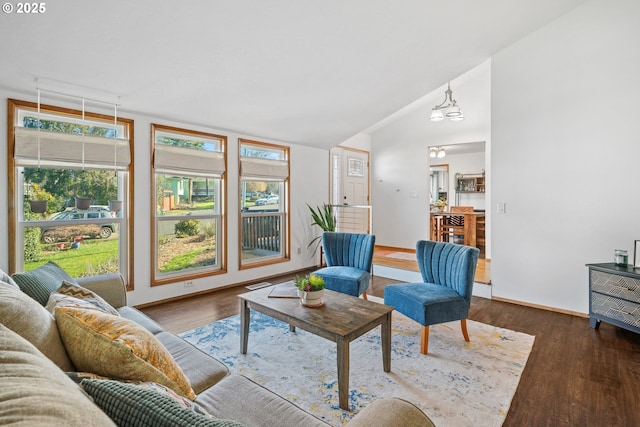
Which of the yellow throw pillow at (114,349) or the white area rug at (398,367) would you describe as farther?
the white area rug at (398,367)

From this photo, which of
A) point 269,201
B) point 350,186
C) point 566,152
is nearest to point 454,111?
point 566,152

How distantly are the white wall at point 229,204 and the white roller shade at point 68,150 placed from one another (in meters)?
0.12

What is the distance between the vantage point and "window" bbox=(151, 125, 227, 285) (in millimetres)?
3713

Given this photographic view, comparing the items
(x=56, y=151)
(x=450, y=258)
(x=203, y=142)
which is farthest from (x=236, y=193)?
(x=450, y=258)

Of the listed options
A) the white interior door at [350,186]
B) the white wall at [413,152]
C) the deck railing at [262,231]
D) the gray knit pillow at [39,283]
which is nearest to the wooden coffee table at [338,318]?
the gray knit pillow at [39,283]

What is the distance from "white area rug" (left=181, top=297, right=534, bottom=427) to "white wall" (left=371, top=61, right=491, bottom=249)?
350 centimetres

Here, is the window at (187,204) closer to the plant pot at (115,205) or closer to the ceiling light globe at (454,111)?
the plant pot at (115,205)

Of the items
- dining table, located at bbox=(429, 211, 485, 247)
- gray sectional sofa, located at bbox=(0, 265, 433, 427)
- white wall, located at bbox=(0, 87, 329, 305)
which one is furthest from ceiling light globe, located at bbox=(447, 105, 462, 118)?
gray sectional sofa, located at bbox=(0, 265, 433, 427)

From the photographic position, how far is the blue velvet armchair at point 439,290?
8.16 feet

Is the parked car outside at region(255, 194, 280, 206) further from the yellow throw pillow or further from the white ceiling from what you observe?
the yellow throw pillow

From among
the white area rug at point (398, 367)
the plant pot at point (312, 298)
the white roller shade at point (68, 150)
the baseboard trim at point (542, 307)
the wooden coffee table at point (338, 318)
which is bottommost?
the white area rug at point (398, 367)

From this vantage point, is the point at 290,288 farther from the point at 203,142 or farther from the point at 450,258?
the point at 203,142

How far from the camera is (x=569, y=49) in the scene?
3.39 m

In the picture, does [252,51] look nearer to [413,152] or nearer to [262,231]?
[262,231]
